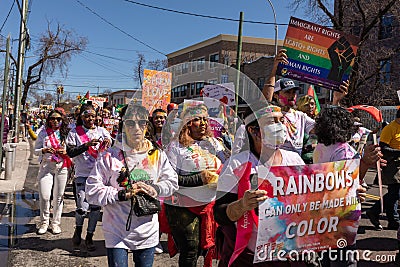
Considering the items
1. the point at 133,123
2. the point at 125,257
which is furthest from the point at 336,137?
the point at 125,257

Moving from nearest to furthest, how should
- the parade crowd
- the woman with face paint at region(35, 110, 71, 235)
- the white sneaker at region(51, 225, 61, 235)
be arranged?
the parade crowd < the woman with face paint at region(35, 110, 71, 235) < the white sneaker at region(51, 225, 61, 235)

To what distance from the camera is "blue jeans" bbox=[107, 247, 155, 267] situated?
Result: 2.84 metres

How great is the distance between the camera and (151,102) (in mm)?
3027

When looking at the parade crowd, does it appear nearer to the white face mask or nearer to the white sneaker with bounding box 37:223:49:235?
the white face mask

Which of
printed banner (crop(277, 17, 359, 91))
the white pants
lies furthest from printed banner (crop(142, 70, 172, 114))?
the white pants

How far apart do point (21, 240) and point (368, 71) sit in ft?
64.2

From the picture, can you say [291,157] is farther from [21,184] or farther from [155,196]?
[21,184]

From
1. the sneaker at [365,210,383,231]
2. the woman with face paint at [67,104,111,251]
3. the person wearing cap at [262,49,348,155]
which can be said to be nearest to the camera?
the person wearing cap at [262,49,348,155]

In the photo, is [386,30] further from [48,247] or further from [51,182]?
[48,247]

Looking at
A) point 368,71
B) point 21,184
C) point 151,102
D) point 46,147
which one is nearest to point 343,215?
point 151,102

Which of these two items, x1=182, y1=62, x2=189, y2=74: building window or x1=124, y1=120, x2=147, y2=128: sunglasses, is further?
x1=124, y1=120, x2=147, y2=128: sunglasses

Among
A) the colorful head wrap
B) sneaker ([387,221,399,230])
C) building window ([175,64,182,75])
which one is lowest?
sneaker ([387,221,399,230])

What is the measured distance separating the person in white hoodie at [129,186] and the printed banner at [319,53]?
2.05 metres

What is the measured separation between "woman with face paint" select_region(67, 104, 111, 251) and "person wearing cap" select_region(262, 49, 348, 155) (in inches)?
85.3
